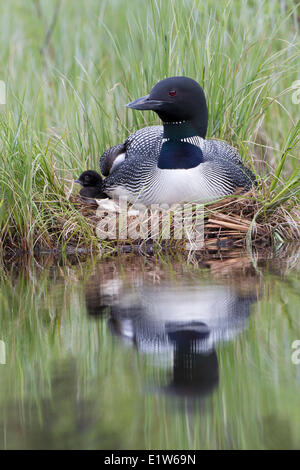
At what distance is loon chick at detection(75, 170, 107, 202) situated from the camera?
18.1 feet

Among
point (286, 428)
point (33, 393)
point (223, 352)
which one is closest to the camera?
point (286, 428)

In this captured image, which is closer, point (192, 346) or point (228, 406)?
point (228, 406)

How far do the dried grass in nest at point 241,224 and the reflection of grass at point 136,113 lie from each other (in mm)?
64

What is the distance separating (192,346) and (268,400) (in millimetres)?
608

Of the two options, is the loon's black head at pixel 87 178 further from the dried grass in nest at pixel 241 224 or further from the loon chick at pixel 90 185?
the dried grass in nest at pixel 241 224

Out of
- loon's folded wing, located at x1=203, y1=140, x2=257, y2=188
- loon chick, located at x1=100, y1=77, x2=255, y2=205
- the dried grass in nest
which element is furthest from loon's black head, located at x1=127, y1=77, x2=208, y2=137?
the dried grass in nest

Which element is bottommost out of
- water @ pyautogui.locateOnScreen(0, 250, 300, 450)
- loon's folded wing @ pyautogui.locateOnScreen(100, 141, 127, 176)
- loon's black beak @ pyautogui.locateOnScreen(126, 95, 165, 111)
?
water @ pyautogui.locateOnScreen(0, 250, 300, 450)

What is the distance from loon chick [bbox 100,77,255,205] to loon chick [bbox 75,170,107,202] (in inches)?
4.7

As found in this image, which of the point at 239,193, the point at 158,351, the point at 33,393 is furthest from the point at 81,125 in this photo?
the point at 33,393

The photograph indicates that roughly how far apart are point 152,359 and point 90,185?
9.86 feet

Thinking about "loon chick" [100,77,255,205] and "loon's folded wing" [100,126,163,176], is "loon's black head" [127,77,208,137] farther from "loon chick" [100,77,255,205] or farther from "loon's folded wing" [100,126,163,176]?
"loon's folded wing" [100,126,163,176]

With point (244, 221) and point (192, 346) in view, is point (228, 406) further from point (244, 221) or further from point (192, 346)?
point (244, 221)

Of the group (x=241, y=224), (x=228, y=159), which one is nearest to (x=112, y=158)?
(x=228, y=159)

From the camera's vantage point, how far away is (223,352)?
8.85 ft
